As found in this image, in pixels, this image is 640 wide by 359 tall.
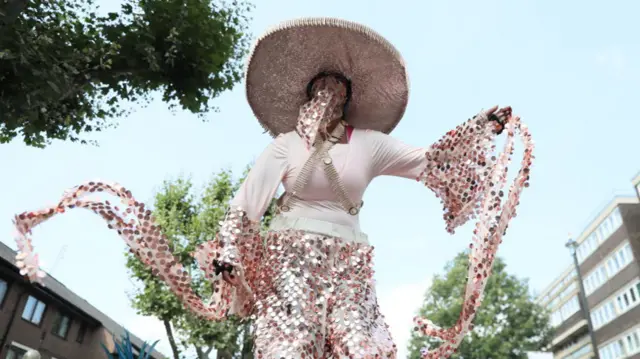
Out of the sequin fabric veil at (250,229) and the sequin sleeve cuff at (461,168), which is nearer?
the sequin fabric veil at (250,229)

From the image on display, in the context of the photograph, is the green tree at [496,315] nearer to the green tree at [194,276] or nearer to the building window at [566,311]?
the green tree at [194,276]

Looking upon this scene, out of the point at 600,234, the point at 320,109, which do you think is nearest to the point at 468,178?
the point at 320,109

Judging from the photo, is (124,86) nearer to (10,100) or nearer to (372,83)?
(10,100)

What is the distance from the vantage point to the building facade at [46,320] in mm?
15367

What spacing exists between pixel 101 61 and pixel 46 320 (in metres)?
15.8

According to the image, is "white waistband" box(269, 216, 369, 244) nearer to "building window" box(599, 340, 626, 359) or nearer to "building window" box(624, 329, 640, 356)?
"building window" box(624, 329, 640, 356)

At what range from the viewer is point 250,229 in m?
2.52

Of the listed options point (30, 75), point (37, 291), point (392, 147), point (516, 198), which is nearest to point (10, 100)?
point (30, 75)

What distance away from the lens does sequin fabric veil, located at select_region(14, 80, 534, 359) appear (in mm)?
2277

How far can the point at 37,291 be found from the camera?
16.9 m

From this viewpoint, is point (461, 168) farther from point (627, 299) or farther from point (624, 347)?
point (624, 347)

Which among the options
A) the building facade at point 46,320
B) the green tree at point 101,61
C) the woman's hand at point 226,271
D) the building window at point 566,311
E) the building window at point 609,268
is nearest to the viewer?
the woman's hand at point 226,271

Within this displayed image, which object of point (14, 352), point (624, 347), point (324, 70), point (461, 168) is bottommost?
point (461, 168)

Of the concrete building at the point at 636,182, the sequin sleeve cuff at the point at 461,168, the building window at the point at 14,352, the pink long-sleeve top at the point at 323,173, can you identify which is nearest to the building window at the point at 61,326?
the building window at the point at 14,352
